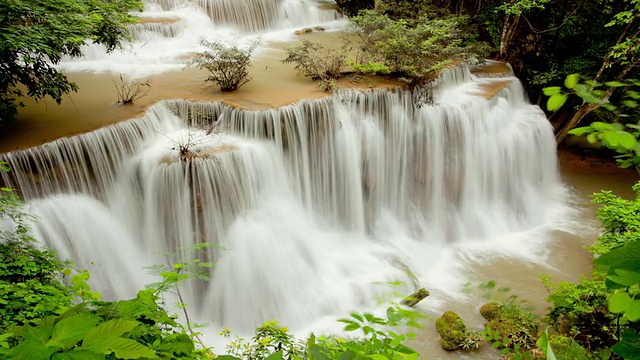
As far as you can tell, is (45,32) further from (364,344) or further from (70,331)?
(364,344)

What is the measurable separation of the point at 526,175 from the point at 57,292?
35.5 feet

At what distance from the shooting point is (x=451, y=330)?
6266mm

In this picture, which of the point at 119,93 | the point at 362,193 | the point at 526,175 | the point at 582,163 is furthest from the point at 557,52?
the point at 119,93

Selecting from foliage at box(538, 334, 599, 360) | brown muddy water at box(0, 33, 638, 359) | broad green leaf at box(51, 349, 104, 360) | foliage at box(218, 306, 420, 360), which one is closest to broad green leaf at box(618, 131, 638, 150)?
foliage at box(218, 306, 420, 360)

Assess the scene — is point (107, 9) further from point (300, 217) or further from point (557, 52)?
point (557, 52)

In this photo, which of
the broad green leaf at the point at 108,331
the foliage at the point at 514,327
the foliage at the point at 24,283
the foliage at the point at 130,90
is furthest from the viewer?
the foliage at the point at 130,90

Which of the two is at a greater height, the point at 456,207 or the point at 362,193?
the point at 362,193

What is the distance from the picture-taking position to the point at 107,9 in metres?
6.42

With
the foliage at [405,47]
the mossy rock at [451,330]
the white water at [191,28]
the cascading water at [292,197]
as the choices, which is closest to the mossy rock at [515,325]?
the mossy rock at [451,330]

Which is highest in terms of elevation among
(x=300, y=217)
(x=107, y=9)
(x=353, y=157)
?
(x=107, y=9)

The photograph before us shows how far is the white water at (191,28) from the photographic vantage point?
996 centimetres

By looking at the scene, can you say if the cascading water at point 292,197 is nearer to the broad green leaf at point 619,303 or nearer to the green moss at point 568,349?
the green moss at point 568,349

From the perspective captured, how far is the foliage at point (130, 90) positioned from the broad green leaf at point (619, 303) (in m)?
7.92

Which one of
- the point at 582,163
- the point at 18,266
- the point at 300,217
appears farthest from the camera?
the point at 582,163
